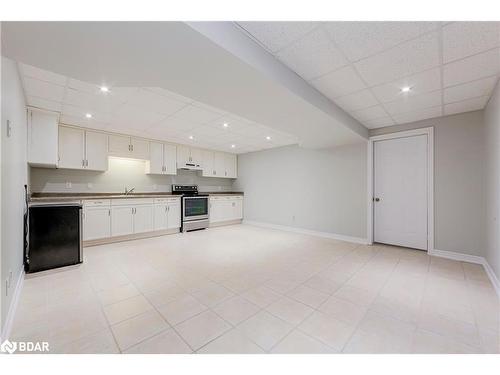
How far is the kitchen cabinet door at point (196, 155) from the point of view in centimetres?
597

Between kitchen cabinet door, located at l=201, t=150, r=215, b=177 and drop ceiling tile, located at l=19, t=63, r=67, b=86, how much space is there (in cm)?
387

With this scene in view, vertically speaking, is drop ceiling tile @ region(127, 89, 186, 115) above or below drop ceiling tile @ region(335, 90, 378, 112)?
above

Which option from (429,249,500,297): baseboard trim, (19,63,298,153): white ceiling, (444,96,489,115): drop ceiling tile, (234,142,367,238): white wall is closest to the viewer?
(429,249,500,297): baseboard trim

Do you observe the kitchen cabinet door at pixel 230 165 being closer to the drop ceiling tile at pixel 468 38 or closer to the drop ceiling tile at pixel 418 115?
the drop ceiling tile at pixel 418 115

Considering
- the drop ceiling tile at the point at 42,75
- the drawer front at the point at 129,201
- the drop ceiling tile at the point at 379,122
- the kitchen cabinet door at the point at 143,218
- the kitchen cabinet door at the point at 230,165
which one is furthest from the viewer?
the kitchen cabinet door at the point at 230,165

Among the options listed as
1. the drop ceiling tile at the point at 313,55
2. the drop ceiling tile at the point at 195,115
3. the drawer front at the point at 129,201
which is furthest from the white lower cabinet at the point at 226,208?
the drop ceiling tile at the point at 313,55

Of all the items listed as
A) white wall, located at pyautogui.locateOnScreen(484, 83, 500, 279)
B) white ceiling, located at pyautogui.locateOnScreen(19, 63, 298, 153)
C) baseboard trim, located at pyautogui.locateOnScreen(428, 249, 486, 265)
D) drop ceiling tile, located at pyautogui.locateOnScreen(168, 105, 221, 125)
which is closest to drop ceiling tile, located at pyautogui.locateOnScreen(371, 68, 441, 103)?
white wall, located at pyautogui.locateOnScreen(484, 83, 500, 279)

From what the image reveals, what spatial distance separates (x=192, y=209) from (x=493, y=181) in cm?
545

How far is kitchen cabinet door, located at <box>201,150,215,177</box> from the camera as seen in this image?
6.23 metres

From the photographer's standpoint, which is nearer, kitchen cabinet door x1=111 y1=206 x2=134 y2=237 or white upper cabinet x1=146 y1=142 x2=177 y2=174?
kitchen cabinet door x1=111 y1=206 x2=134 y2=237

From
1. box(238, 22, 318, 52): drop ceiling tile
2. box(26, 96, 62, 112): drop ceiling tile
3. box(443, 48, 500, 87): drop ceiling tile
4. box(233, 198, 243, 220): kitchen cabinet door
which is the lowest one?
box(233, 198, 243, 220): kitchen cabinet door

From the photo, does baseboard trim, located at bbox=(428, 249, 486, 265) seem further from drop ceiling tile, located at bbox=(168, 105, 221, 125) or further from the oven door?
the oven door

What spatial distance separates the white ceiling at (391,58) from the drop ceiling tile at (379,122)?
642 mm

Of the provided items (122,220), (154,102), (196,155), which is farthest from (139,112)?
(196,155)
